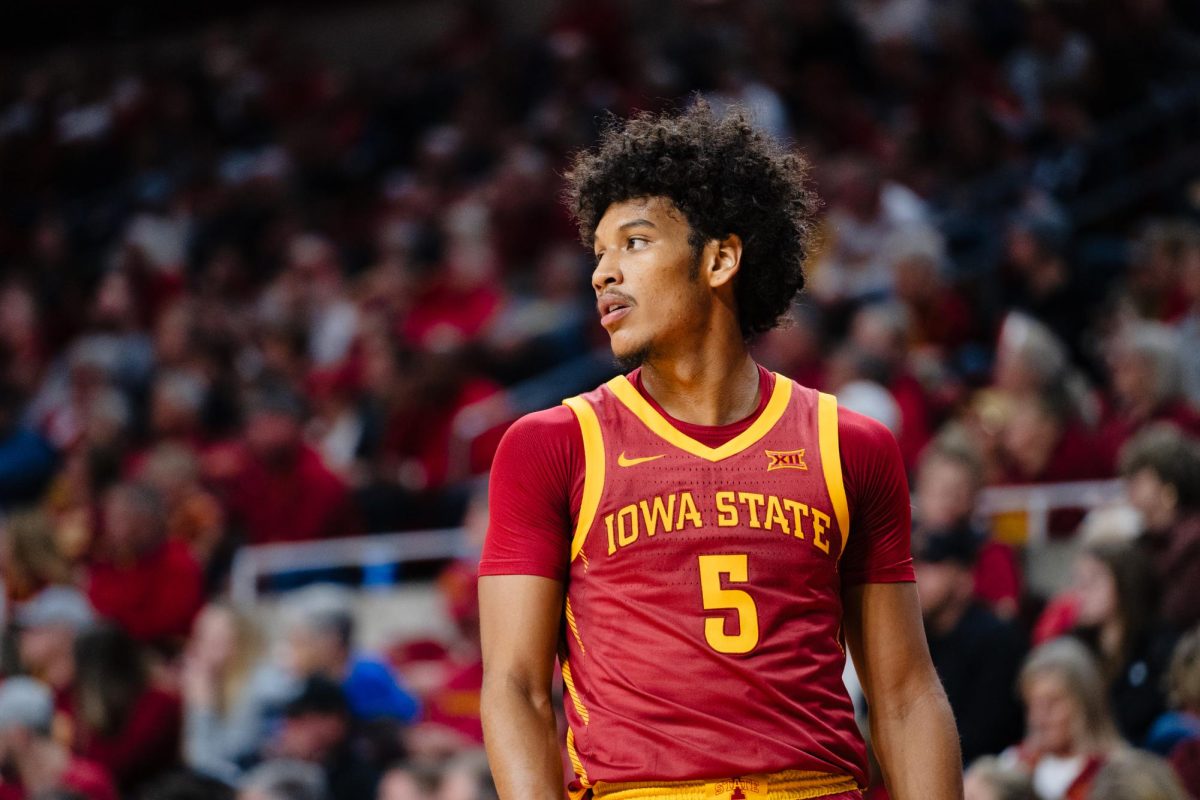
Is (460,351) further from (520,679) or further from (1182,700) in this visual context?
(520,679)

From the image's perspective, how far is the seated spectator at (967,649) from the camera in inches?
216

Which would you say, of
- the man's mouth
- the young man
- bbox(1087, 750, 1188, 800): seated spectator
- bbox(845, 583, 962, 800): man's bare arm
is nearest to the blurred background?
bbox(1087, 750, 1188, 800): seated spectator

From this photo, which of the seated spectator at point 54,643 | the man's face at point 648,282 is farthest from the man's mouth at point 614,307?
the seated spectator at point 54,643

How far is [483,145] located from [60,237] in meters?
3.06

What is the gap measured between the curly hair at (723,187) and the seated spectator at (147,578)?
497 centimetres

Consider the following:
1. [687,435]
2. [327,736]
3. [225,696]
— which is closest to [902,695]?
[687,435]

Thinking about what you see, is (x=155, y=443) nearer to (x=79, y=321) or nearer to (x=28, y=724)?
(x=79, y=321)

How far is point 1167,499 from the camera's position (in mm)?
5629

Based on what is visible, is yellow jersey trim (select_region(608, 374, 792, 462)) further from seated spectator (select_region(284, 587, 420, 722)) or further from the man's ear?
seated spectator (select_region(284, 587, 420, 722))

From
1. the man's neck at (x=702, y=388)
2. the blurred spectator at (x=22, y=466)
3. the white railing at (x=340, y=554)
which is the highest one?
the blurred spectator at (x=22, y=466)

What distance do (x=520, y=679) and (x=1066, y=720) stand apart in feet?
8.48

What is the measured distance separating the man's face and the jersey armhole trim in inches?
5.7

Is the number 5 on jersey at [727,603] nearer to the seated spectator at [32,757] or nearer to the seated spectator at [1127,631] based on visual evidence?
the seated spectator at [1127,631]

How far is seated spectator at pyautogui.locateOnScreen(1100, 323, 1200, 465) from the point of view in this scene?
21.4ft
